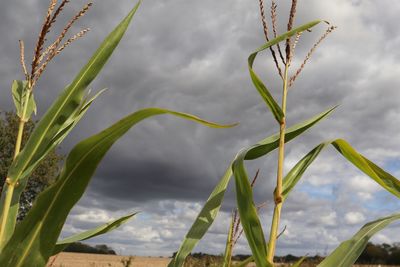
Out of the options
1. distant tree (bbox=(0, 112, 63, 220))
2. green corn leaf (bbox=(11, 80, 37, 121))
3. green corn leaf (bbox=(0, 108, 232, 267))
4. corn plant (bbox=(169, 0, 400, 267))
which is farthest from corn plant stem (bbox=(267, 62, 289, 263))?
distant tree (bbox=(0, 112, 63, 220))

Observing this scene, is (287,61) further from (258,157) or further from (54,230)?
(54,230)

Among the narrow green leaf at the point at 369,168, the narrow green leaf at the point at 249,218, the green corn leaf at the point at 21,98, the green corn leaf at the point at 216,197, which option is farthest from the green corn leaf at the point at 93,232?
the narrow green leaf at the point at 369,168

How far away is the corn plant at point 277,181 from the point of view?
164 cm

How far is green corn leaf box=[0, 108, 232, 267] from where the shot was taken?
128cm

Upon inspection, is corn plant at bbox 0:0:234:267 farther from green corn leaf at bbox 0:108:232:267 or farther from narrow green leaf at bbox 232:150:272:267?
narrow green leaf at bbox 232:150:272:267

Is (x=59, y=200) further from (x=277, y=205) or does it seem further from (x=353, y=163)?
(x=353, y=163)

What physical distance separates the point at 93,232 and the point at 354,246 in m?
→ 1.08

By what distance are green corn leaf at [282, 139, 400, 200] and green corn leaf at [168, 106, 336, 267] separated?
0.40 ft

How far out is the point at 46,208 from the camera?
1.33 meters

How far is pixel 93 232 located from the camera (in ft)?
6.89

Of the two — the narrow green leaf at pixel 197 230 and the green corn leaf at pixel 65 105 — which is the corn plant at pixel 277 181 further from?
the green corn leaf at pixel 65 105

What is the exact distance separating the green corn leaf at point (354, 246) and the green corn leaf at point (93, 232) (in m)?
0.89

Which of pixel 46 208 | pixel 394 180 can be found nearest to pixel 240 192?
pixel 46 208

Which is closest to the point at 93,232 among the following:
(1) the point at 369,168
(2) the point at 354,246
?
(2) the point at 354,246
